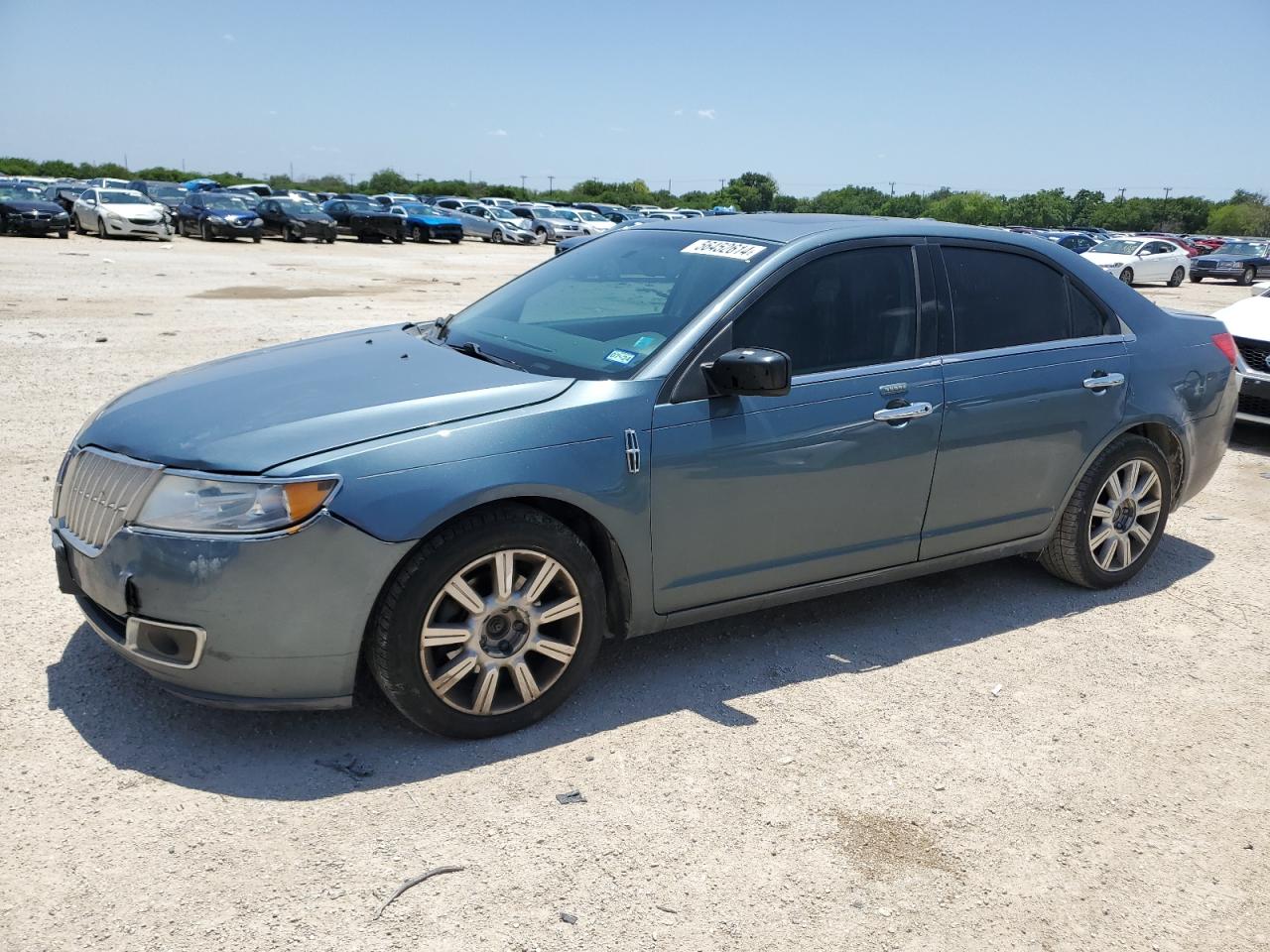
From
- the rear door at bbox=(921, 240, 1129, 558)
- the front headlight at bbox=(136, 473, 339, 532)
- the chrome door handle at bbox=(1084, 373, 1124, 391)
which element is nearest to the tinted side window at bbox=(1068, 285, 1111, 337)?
the rear door at bbox=(921, 240, 1129, 558)

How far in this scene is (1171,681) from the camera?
4266 millimetres

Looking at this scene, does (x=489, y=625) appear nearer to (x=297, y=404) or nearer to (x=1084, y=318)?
(x=297, y=404)

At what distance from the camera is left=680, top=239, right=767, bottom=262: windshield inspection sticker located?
4.18 meters

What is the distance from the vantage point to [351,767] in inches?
133

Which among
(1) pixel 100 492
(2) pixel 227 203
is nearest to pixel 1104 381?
(1) pixel 100 492

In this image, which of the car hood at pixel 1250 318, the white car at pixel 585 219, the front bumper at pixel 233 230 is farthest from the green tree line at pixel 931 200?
the car hood at pixel 1250 318

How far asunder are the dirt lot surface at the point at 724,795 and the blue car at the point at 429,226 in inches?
1406

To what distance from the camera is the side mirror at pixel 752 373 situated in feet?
12.0

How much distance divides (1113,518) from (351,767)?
12.0ft

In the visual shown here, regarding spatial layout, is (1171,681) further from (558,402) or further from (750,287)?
(558,402)

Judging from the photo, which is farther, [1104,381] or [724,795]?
[1104,381]

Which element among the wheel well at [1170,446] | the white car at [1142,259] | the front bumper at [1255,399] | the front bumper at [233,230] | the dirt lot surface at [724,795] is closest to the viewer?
the dirt lot surface at [724,795]

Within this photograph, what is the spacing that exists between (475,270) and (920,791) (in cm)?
2443

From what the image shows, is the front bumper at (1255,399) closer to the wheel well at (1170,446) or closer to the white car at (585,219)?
the wheel well at (1170,446)
